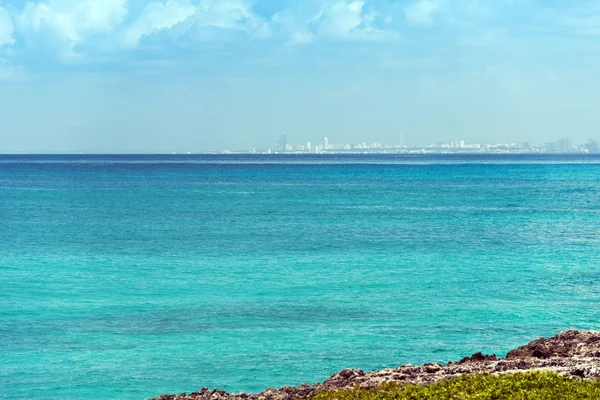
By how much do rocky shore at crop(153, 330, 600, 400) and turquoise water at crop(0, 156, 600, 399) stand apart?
3.07 metres

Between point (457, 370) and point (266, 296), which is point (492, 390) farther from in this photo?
point (266, 296)

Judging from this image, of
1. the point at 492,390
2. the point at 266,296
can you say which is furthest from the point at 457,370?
the point at 266,296

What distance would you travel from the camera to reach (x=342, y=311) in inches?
1017

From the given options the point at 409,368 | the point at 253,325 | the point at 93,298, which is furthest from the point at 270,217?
the point at 409,368

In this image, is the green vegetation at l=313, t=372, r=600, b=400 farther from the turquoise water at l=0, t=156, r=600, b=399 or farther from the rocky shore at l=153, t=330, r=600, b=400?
the turquoise water at l=0, t=156, r=600, b=399

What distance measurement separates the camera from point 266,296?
28.4m

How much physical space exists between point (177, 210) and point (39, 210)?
12.5m

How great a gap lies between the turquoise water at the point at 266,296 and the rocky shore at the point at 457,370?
3068mm

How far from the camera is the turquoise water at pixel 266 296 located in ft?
66.7

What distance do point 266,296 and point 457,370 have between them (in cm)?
1324

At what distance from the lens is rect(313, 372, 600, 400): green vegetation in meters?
12.6

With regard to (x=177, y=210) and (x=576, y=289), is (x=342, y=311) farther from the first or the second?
(x=177, y=210)

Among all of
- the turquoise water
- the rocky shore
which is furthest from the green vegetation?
the turquoise water

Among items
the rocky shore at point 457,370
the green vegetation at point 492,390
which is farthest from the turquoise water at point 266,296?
the green vegetation at point 492,390
